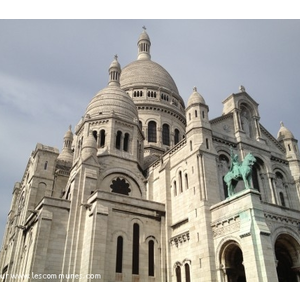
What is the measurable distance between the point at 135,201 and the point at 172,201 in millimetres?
3658

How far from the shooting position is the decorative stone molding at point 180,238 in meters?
27.0

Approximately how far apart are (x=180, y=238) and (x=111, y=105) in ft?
60.0

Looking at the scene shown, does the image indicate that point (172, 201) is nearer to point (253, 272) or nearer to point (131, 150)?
point (131, 150)

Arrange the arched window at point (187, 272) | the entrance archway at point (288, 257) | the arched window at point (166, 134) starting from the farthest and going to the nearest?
the arched window at point (166, 134) → the arched window at point (187, 272) → the entrance archway at point (288, 257)

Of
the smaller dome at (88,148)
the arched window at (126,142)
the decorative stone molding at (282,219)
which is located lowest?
the decorative stone molding at (282,219)

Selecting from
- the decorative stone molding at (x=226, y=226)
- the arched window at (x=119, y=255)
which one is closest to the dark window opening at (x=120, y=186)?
the arched window at (x=119, y=255)

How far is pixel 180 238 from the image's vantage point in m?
27.6

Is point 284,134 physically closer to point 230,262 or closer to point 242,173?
point 242,173

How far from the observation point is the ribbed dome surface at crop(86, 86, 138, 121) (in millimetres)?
38281

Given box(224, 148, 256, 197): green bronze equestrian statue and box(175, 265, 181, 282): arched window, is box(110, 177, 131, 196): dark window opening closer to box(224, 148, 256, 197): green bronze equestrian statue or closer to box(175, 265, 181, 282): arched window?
box(175, 265, 181, 282): arched window

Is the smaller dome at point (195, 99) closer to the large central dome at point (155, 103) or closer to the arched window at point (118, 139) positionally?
the arched window at point (118, 139)

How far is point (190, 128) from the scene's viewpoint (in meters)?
30.2

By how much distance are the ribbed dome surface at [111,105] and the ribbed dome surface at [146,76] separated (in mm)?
13751

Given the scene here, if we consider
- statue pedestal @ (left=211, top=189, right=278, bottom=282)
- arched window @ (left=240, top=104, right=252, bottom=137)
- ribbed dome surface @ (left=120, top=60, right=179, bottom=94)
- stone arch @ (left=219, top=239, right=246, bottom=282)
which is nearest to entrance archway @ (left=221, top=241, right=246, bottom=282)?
stone arch @ (left=219, top=239, right=246, bottom=282)
